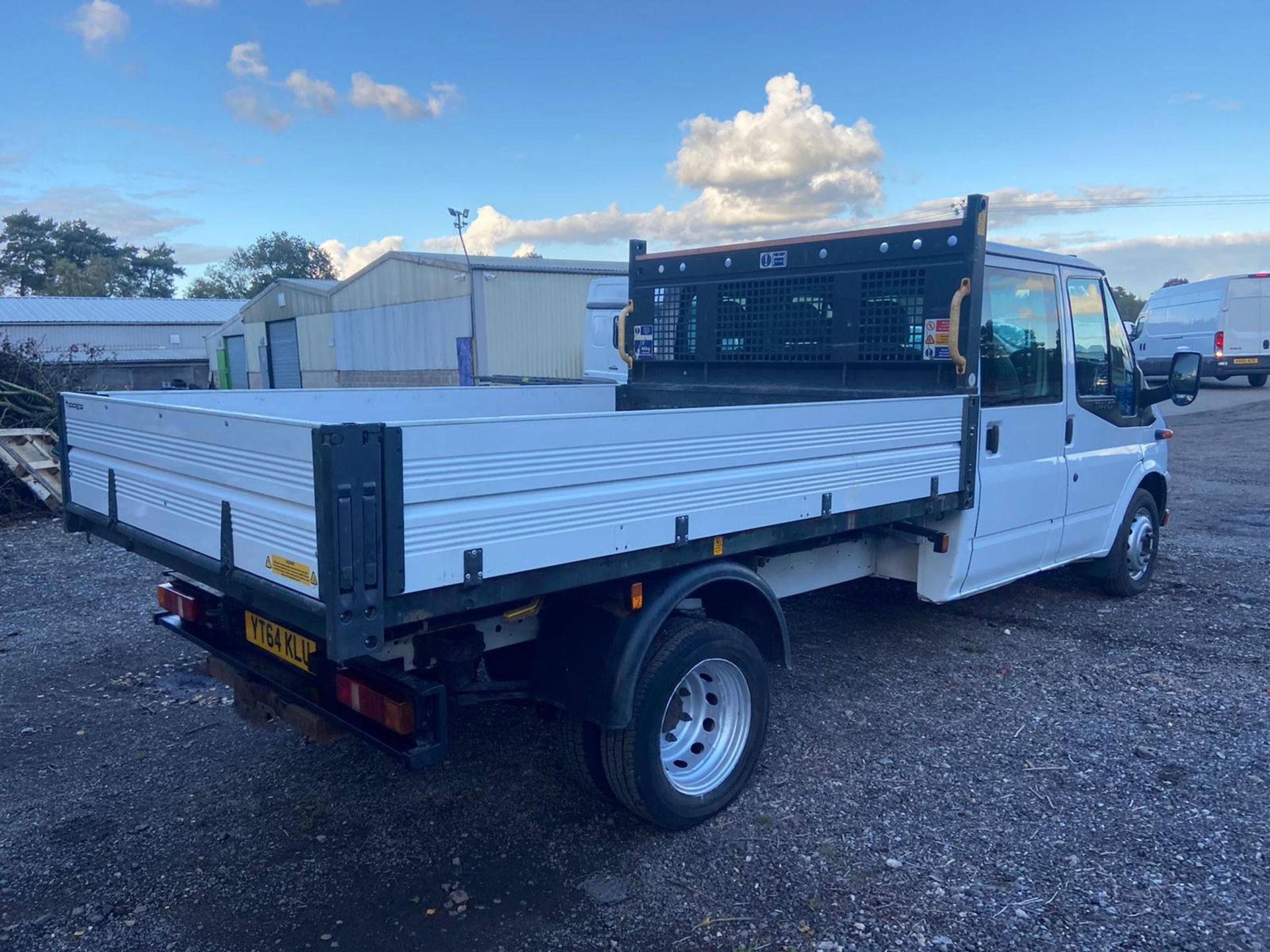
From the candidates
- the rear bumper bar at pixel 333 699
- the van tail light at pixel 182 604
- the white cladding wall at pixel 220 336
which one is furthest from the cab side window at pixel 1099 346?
the white cladding wall at pixel 220 336

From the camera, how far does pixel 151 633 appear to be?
606 centimetres

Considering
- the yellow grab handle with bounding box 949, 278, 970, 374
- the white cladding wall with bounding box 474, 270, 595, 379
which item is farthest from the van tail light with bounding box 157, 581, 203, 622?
the white cladding wall with bounding box 474, 270, 595, 379

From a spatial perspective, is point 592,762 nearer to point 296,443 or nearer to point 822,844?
point 822,844

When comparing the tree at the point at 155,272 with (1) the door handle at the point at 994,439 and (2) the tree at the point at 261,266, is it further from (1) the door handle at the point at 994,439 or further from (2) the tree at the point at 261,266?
(1) the door handle at the point at 994,439

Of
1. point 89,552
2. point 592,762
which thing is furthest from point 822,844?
point 89,552

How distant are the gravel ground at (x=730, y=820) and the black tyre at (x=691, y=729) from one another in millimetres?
149

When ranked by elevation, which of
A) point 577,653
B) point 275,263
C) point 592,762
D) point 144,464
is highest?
point 275,263

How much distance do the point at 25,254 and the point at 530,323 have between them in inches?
2494

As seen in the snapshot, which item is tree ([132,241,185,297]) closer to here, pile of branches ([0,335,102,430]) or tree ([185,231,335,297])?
tree ([185,231,335,297])

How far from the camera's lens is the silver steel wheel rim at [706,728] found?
3.77 metres

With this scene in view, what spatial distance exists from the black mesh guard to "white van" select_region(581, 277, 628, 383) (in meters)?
5.81

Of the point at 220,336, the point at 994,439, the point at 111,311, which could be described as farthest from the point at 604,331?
the point at 111,311

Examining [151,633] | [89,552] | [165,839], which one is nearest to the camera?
[165,839]

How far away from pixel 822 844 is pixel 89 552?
744 centimetres
